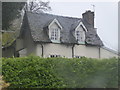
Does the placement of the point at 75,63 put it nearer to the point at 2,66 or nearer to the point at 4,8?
the point at 2,66

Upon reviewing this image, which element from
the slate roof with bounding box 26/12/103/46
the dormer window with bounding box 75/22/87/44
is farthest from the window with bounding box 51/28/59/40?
the dormer window with bounding box 75/22/87/44

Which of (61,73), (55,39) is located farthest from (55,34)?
(61,73)

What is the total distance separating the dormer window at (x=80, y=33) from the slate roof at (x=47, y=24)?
37 centimetres

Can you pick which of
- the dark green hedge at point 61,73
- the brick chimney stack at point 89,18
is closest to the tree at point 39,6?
the brick chimney stack at point 89,18

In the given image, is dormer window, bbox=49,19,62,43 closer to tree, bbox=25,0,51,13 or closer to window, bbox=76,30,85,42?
window, bbox=76,30,85,42

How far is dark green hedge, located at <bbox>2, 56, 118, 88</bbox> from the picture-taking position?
23.2ft

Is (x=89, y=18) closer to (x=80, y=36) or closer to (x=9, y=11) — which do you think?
(x=80, y=36)

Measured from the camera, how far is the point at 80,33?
59.4 feet

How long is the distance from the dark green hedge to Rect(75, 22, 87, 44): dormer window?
1048 centimetres

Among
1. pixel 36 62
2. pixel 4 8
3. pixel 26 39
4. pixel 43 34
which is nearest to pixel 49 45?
pixel 43 34

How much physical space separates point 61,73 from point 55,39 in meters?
9.75

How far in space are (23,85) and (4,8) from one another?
781cm

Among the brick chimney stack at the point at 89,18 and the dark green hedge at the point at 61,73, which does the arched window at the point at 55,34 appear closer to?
the brick chimney stack at the point at 89,18

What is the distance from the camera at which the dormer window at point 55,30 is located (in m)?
16.9
